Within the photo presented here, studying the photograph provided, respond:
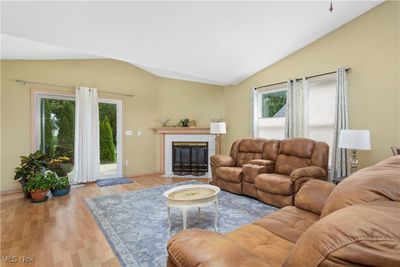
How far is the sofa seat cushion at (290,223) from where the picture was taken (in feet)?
4.75

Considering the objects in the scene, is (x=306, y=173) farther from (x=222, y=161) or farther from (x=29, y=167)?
(x=29, y=167)

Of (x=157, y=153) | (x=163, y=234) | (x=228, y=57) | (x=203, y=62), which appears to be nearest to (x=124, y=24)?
(x=203, y=62)

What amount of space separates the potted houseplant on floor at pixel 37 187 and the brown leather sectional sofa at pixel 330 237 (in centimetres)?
345

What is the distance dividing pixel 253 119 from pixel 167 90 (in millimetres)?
2603

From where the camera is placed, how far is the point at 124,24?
263 centimetres

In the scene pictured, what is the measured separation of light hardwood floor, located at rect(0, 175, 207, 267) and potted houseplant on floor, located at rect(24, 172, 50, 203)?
0.13 m

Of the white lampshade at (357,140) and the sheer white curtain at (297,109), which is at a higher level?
the sheer white curtain at (297,109)

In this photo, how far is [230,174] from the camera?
3732mm

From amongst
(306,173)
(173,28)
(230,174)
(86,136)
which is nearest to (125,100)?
(86,136)

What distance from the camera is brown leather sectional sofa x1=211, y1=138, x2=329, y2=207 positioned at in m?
2.88

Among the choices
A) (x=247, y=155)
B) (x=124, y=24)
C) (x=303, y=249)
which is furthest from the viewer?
(x=247, y=155)

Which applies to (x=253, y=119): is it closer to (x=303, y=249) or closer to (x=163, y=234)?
(x=163, y=234)

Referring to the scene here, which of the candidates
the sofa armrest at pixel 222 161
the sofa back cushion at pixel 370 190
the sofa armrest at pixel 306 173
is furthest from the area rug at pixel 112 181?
the sofa back cushion at pixel 370 190

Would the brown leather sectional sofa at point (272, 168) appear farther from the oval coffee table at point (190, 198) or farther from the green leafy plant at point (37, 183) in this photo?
the green leafy plant at point (37, 183)
